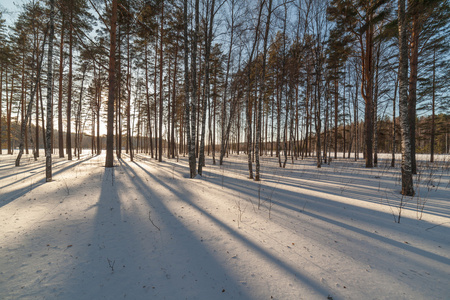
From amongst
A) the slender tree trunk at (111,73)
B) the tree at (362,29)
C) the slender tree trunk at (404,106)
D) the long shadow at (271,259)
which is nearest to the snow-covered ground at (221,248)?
the long shadow at (271,259)

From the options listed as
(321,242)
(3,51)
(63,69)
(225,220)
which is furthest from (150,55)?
(321,242)

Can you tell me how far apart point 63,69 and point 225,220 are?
860 inches

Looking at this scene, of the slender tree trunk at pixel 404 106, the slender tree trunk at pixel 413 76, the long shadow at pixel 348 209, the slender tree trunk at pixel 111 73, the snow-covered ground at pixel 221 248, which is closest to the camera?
the snow-covered ground at pixel 221 248

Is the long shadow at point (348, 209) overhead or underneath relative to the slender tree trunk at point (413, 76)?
underneath

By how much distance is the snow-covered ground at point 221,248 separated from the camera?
1757mm

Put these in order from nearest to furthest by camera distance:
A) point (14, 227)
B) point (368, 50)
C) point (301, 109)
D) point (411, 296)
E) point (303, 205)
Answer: point (411, 296), point (14, 227), point (303, 205), point (368, 50), point (301, 109)

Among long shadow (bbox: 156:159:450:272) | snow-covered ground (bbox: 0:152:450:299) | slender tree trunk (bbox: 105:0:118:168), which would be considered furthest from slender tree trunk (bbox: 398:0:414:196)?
slender tree trunk (bbox: 105:0:118:168)

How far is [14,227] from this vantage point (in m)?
2.95

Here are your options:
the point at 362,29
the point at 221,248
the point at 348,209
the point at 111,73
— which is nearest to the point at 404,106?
the point at 348,209

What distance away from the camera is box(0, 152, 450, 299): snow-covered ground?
1757mm

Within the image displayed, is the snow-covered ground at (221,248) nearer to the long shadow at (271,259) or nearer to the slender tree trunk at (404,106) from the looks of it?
the long shadow at (271,259)

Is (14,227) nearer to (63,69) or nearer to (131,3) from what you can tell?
(131,3)

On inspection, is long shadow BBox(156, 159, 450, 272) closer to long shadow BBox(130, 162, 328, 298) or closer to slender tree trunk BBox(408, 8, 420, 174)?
long shadow BBox(130, 162, 328, 298)

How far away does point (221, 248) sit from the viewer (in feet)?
8.10
